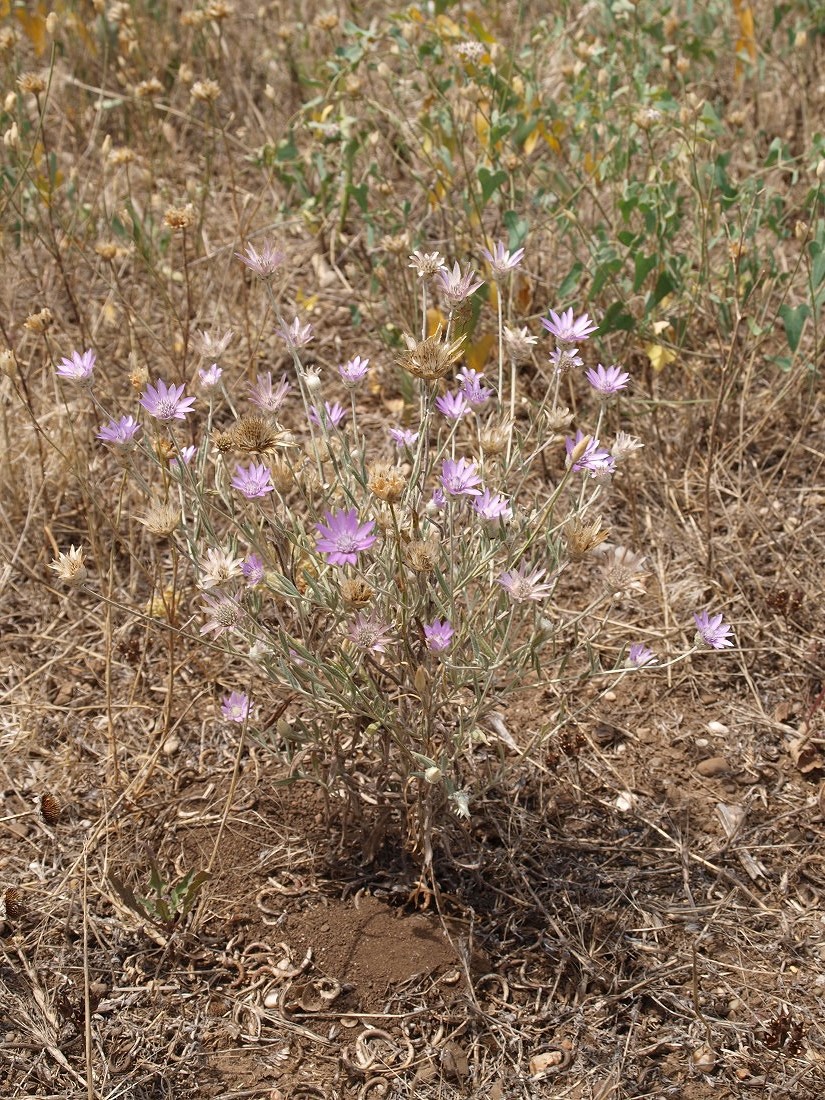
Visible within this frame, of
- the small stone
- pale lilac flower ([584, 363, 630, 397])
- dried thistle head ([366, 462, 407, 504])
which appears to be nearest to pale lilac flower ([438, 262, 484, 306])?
pale lilac flower ([584, 363, 630, 397])

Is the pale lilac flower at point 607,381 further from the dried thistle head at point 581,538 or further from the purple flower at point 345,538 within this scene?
the purple flower at point 345,538

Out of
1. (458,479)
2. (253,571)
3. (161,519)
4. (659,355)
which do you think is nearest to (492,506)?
(458,479)

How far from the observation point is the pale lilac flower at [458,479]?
1807mm

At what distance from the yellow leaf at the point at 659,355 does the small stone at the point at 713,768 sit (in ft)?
3.50

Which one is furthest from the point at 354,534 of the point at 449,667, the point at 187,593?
the point at 187,593

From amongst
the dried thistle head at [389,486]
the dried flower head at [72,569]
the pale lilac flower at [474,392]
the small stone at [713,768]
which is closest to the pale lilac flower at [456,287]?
the pale lilac flower at [474,392]

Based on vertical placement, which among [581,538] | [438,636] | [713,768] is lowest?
[713,768]

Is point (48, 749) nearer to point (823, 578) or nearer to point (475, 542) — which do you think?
point (475, 542)

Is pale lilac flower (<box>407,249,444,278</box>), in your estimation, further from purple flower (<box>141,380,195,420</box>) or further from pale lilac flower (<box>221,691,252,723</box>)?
pale lilac flower (<box>221,691,252,723</box>)

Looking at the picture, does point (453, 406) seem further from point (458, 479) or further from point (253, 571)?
point (253, 571)

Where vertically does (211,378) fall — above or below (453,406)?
above

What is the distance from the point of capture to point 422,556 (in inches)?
67.5

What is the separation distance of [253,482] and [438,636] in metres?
0.39

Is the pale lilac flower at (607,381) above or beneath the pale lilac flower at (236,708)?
above
